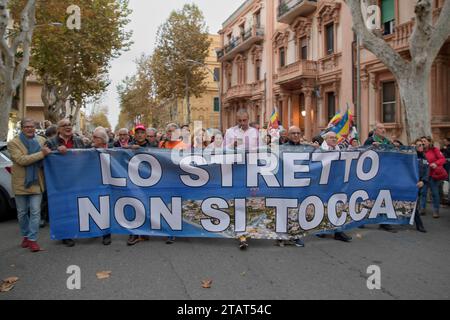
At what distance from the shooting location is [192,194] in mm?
5797

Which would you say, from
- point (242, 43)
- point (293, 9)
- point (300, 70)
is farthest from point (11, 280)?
point (242, 43)

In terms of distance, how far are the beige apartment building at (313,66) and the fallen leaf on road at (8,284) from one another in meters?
15.6

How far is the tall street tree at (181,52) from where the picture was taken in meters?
37.4

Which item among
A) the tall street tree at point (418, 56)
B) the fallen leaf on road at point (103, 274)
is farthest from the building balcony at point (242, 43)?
the fallen leaf on road at point (103, 274)

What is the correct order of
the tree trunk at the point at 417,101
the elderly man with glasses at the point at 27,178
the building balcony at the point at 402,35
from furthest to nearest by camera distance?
the building balcony at the point at 402,35
the tree trunk at the point at 417,101
the elderly man with glasses at the point at 27,178

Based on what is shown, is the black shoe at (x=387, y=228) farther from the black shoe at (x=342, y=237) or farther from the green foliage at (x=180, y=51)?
the green foliage at (x=180, y=51)

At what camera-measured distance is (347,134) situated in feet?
37.7

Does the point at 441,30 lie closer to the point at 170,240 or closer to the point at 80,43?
the point at 170,240

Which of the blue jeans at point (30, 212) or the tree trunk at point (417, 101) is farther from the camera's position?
the tree trunk at point (417, 101)

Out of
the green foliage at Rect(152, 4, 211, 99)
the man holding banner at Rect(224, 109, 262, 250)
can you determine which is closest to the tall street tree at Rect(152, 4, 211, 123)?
the green foliage at Rect(152, 4, 211, 99)

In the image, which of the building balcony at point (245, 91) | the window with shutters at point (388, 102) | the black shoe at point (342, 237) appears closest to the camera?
the black shoe at point (342, 237)

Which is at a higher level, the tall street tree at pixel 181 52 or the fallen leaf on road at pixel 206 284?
the tall street tree at pixel 181 52
